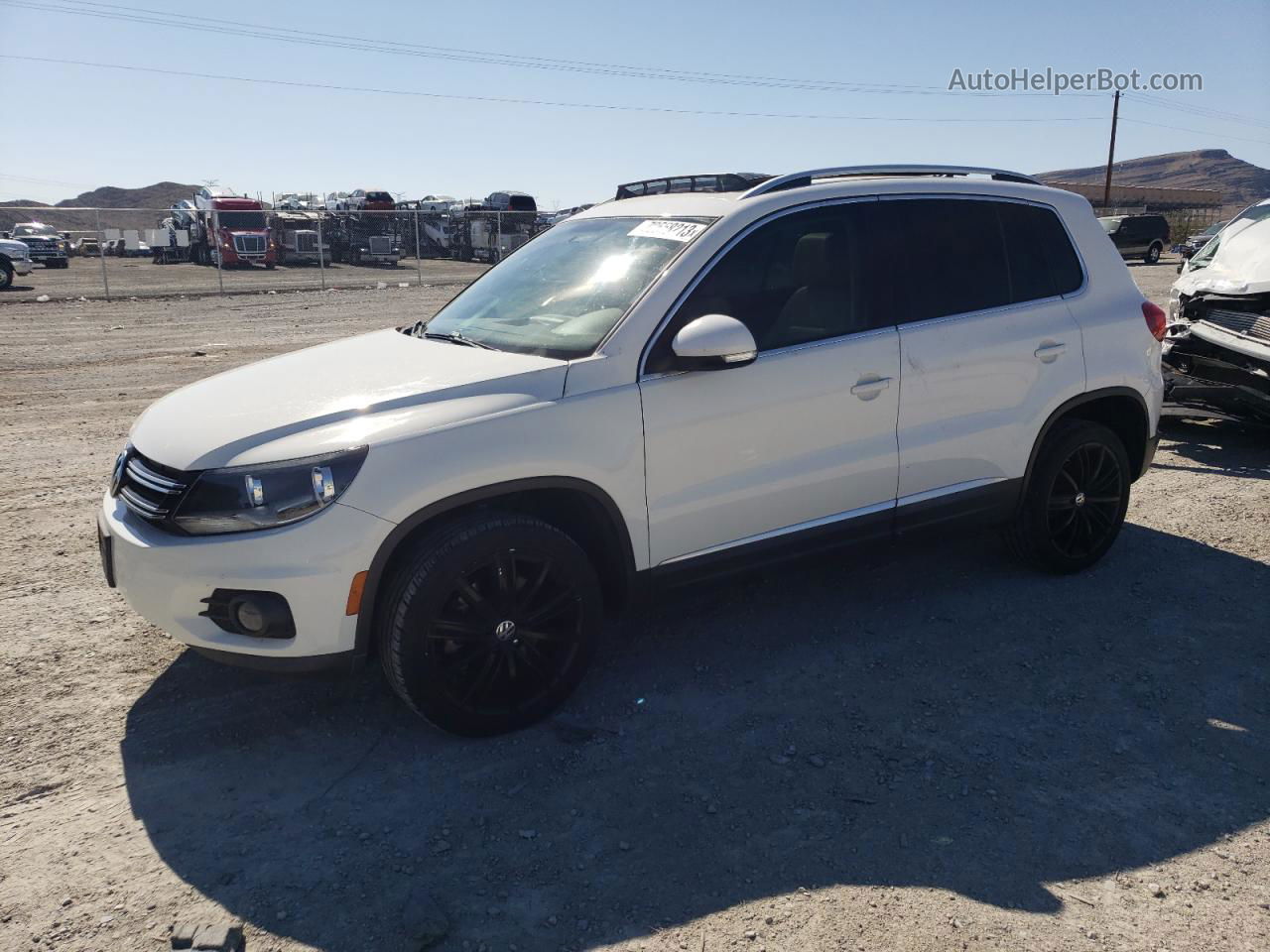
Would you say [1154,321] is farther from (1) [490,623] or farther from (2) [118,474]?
(2) [118,474]

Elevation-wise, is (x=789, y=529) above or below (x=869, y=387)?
below

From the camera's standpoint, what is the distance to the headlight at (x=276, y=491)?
10.1 ft

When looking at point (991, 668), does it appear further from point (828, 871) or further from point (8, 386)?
point (8, 386)

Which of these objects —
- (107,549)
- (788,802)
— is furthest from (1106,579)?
(107,549)

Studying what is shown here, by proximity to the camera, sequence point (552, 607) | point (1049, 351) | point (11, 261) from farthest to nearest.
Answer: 1. point (11, 261)
2. point (1049, 351)
3. point (552, 607)

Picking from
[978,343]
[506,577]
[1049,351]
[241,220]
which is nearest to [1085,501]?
[1049,351]

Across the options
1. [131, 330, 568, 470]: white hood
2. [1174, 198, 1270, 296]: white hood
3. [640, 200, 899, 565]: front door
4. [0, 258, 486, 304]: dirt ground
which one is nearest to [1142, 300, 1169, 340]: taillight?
[640, 200, 899, 565]: front door

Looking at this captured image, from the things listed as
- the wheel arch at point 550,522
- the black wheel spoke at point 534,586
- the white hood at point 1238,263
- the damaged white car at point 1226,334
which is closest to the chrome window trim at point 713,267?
the wheel arch at point 550,522

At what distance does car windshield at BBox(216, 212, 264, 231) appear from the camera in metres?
33.8

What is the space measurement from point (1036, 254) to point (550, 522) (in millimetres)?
2799

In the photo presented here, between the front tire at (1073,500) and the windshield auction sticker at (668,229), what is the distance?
2137mm

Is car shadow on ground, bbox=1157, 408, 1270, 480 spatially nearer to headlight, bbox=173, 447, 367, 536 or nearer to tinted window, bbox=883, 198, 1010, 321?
tinted window, bbox=883, 198, 1010, 321

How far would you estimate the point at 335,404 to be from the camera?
3.41 meters

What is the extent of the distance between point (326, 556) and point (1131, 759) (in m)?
2.87
